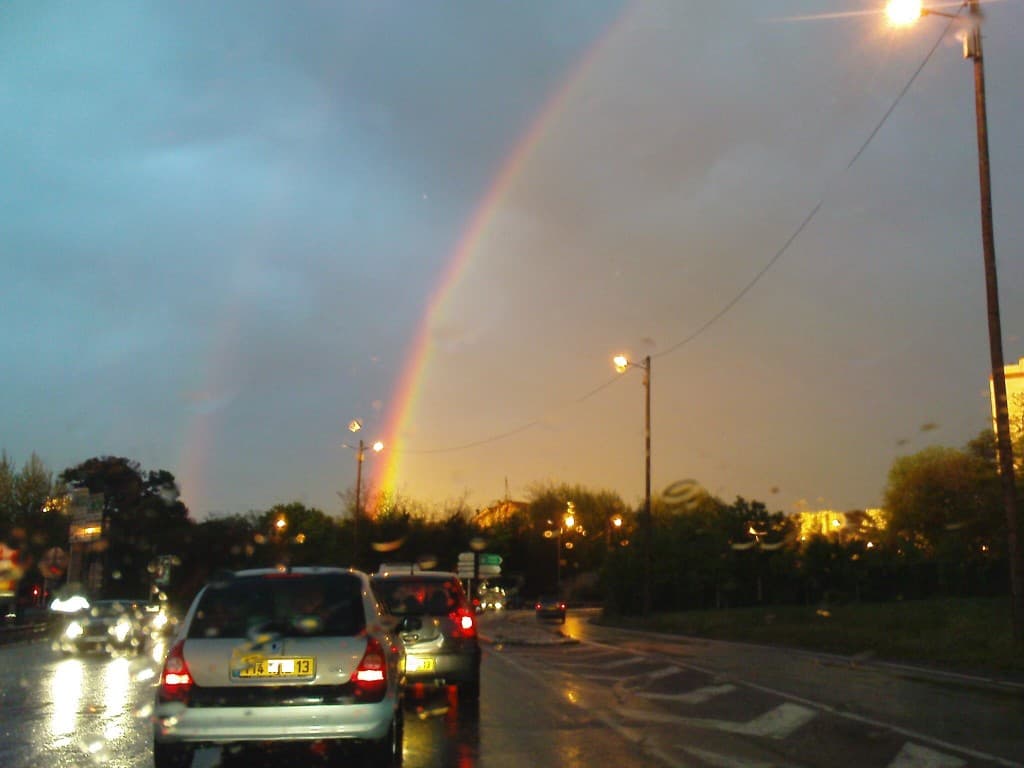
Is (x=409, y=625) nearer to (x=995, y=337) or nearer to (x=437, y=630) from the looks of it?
(x=437, y=630)

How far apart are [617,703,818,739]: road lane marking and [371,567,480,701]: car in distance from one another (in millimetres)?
2247

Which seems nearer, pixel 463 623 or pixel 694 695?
pixel 463 623

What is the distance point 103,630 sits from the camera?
25500 mm

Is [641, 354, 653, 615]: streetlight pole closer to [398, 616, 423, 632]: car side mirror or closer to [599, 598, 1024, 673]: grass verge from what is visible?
[599, 598, 1024, 673]: grass verge

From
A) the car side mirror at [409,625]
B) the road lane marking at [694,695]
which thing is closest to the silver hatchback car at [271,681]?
the car side mirror at [409,625]

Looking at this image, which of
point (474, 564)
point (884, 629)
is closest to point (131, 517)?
point (474, 564)

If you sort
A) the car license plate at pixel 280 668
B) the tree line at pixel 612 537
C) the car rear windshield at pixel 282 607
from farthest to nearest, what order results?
1. the tree line at pixel 612 537
2. the car rear windshield at pixel 282 607
3. the car license plate at pixel 280 668

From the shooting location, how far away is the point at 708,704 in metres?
13.5

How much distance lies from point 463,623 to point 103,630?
14877 mm

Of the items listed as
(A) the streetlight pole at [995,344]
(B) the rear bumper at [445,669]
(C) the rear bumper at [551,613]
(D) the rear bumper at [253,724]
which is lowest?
(C) the rear bumper at [551,613]

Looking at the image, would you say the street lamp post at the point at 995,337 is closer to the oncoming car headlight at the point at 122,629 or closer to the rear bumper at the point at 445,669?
the rear bumper at the point at 445,669

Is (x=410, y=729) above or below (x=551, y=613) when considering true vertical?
above

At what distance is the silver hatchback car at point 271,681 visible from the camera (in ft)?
25.2

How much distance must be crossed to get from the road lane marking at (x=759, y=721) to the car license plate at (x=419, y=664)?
257 centimetres
